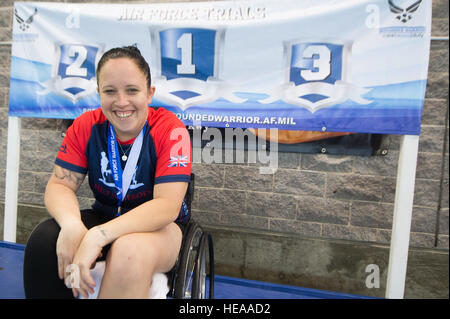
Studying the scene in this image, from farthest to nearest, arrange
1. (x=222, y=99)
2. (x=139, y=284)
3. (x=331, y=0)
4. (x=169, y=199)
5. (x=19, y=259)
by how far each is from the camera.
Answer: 1. (x=19, y=259)
2. (x=222, y=99)
3. (x=331, y=0)
4. (x=169, y=199)
5. (x=139, y=284)

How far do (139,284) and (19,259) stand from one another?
1911mm

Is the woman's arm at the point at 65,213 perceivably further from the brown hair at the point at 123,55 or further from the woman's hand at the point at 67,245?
the brown hair at the point at 123,55

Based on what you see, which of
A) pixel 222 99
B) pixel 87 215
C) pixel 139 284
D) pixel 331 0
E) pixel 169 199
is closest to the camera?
pixel 139 284

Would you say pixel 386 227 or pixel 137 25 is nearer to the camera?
pixel 137 25

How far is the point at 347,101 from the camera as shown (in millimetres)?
1874

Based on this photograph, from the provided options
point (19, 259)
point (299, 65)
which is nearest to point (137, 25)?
point (299, 65)

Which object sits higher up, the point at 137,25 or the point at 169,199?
the point at 137,25

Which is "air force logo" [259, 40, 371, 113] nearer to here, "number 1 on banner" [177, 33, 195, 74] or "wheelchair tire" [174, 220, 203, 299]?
"number 1 on banner" [177, 33, 195, 74]

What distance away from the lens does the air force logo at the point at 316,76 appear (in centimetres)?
188

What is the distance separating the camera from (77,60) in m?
2.18

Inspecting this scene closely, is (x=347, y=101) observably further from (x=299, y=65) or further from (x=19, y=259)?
(x=19, y=259)

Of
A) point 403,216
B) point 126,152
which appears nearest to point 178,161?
point 126,152

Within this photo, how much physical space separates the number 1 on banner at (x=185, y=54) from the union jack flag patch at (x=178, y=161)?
1.10 meters

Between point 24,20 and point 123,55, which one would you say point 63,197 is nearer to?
point 123,55
